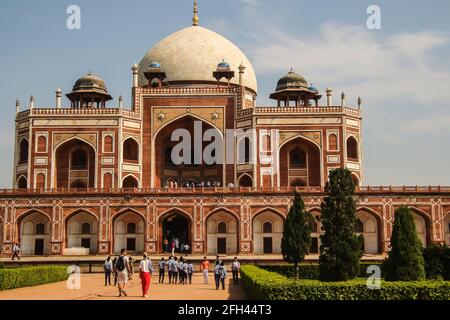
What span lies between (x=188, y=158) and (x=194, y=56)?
800 centimetres

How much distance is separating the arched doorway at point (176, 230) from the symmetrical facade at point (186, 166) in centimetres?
7

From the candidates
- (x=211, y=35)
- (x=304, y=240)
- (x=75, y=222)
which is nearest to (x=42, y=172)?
(x=75, y=222)

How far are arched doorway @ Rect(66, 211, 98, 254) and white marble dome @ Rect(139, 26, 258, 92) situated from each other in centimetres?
1402

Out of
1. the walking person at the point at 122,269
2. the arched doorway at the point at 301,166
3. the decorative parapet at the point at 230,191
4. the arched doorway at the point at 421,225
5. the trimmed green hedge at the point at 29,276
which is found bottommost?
the trimmed green hedge at the point at 29,276

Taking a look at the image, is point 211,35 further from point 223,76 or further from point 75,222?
point 75,222

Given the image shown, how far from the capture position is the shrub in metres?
22.8

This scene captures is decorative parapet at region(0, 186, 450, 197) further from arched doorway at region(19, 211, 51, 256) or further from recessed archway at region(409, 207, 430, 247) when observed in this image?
arched doorway at region(19, 211, 51, 256)

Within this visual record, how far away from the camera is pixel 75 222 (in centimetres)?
3619

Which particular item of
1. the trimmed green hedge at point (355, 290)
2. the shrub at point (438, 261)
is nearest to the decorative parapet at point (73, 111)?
the shrub at point (438, 261)

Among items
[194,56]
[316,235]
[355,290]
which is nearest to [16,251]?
[316,235]

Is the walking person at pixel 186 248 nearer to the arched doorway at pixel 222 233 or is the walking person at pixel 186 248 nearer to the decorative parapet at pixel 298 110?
the arched doorway at pixel 222 233

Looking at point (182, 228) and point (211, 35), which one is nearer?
point (182, 228)

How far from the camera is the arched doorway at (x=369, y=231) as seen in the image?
35438 mm

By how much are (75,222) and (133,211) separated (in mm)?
3487
